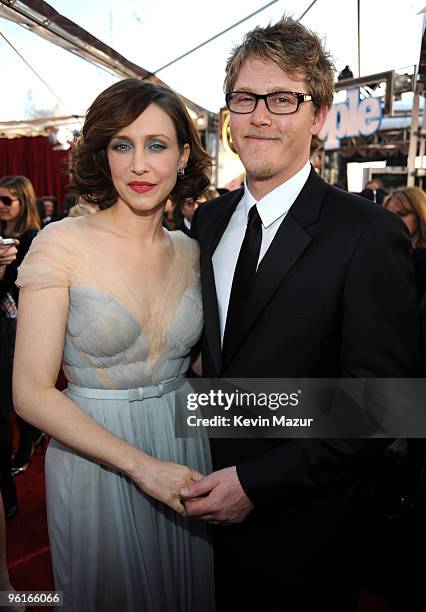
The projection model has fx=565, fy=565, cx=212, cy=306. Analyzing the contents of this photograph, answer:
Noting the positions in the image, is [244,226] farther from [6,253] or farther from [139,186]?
[6,253]

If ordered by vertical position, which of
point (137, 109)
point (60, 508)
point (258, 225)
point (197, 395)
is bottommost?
point (60, 508)

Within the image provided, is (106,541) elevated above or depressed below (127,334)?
below

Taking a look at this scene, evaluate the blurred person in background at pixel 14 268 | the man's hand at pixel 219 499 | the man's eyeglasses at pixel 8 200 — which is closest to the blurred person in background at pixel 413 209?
the blurred person in background at pixel 14 268

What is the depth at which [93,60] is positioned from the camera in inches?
207

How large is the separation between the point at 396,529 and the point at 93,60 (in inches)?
194

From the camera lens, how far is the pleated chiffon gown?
57.1 inches

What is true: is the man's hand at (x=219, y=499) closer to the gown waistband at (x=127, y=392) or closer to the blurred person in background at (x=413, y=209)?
the gown waistband at (x=127, y=392)

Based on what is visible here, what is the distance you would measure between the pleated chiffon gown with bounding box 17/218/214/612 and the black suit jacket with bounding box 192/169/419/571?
188mm

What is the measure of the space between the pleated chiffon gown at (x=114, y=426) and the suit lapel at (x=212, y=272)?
0.12 m

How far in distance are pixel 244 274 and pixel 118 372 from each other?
42cm

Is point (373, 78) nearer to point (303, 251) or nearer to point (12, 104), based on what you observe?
point (12, 104)

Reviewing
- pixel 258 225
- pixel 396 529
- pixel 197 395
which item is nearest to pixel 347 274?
pixel 258 225

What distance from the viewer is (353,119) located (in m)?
5.77

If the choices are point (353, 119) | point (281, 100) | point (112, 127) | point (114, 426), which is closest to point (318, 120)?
point (281, 100)
